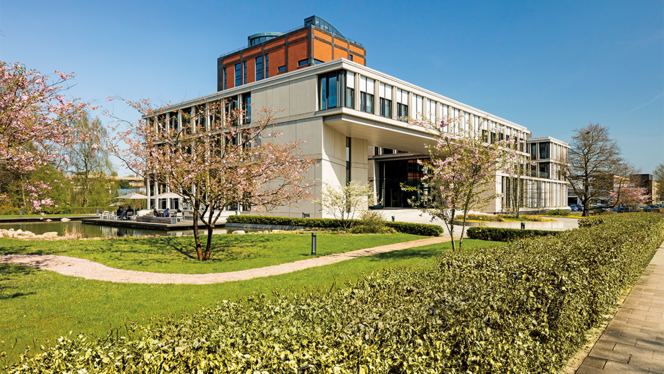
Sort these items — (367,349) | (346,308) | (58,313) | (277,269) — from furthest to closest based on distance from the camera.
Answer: (277,269) < (58,313) < (346,308) < (367,349)

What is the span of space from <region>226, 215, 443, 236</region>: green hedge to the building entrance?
23.6 meters

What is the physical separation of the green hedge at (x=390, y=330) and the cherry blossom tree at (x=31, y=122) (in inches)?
256

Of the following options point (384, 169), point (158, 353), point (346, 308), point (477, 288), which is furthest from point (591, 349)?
point (384, 169)

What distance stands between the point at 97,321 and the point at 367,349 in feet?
18.0

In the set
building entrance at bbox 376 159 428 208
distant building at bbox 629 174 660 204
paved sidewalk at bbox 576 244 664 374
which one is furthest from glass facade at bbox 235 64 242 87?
distant building at bbox 629 174 660 204

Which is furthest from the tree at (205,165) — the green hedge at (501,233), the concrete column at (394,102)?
the concrete column at (394,102)

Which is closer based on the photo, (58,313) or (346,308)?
(346,308)

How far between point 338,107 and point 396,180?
908 inches

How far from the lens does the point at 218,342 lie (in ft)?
8.63

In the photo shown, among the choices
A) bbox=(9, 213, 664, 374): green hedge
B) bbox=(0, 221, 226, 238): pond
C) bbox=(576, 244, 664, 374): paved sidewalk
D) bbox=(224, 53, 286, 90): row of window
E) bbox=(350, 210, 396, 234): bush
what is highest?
bbox=(224, 53, 286, 90): row of window

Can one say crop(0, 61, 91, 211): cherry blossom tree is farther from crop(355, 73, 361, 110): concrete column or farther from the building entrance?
the building entrance

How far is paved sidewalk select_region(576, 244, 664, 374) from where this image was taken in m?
4.60

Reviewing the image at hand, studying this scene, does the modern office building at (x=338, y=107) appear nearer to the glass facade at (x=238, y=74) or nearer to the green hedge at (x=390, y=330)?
the glass facade at (x=238, y=74)

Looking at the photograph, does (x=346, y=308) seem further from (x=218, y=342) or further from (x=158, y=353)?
(x=158, y=353)
